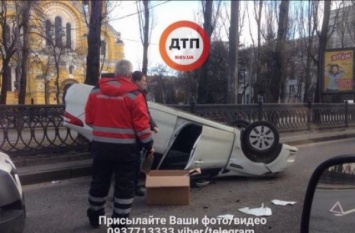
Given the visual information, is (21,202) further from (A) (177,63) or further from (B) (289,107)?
(B) (289,107)

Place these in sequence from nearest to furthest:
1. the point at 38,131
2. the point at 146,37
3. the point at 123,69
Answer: the point at 123,69
the point at 38,131
the point at 146,37

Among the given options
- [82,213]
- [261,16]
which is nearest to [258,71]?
[261,16]

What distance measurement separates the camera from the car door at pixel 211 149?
6539 millimetres

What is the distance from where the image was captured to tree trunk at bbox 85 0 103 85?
10492mm

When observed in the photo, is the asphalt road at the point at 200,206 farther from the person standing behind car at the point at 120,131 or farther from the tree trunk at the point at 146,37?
the tree trunk at the point at 146,37

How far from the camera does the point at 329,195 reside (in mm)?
2443

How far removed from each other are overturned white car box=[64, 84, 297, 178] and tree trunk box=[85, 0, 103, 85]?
388 cm

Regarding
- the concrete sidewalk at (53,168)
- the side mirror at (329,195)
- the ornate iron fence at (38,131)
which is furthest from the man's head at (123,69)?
the ornate iron fence at (38,131)

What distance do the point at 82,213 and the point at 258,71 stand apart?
35.0 metres

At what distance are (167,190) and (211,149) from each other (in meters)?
1.26

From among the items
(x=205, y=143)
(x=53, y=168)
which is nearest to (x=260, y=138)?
(x=205, y=143)

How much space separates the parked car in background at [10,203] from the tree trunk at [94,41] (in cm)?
718

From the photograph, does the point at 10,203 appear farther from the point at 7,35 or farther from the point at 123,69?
the point at 7,35

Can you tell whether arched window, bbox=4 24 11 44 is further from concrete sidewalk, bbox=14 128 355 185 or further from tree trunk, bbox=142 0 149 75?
concrete sidewalk, bbox=14 128 355 185
